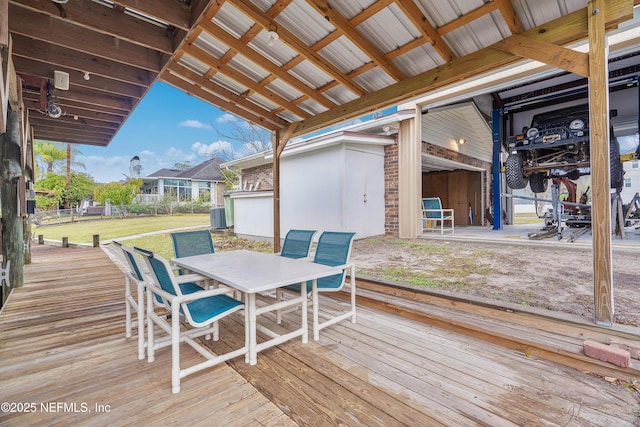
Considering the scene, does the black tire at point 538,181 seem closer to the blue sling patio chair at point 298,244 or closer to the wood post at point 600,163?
the wood post at point 600,163

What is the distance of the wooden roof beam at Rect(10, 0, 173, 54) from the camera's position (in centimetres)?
250

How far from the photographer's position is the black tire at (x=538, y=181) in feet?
23.4

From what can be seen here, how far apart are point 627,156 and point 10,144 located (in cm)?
1030

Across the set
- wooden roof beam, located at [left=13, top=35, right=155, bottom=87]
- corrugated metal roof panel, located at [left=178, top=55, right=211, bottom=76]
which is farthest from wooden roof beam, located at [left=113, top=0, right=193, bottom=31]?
wooden roof beam, located at [left=13, top=35, right=155, bottom=87]

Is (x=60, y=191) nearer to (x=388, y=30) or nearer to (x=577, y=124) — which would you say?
(x=388, y=30)

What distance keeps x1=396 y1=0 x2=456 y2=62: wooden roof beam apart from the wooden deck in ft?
8.64

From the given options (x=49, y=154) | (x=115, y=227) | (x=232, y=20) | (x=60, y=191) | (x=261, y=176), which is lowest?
(x=115, y=227)

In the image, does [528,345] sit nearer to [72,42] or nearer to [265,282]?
[265,282]

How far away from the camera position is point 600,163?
2.21 metres

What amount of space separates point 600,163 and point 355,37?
2.40 meters

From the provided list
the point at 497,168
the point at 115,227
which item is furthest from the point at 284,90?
the point at 115,227

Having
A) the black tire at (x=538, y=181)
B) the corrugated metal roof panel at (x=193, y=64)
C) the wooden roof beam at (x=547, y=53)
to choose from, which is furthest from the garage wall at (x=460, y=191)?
the corrugated metal roof panel at (x=193, y=64)

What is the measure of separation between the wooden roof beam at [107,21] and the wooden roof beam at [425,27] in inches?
97.7

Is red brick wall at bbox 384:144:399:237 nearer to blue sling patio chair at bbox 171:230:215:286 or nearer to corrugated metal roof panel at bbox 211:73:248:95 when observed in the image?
corrugated metal roof panel at bbox 211:73:248:95
